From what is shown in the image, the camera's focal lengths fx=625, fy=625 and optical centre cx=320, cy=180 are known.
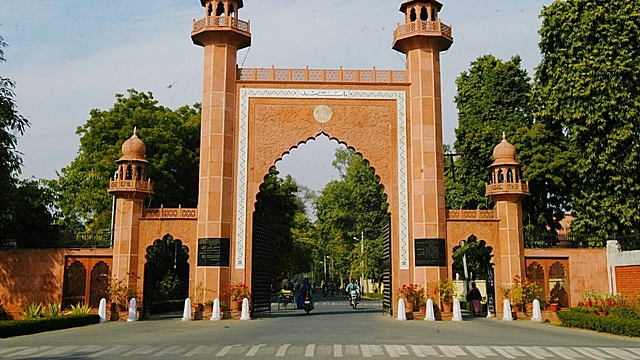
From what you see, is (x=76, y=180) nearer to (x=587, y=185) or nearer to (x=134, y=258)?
(x=134, y=258)

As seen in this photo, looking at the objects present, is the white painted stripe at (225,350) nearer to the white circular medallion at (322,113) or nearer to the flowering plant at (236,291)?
the flowering plant at (236,291)

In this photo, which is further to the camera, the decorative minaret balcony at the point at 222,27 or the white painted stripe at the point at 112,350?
the decorative minaret balcony at the point at 222,27

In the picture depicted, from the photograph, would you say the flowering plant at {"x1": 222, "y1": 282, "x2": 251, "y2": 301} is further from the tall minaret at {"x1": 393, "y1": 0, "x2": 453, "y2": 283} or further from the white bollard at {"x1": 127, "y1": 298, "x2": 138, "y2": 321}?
the tall minaret at {"x1": 393, "y1": 0, "x2": 453, "y2": 283}

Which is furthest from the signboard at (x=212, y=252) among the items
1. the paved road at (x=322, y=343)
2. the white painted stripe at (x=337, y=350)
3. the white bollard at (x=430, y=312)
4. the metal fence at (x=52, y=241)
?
the white painted stripe at (x=337, y=350)

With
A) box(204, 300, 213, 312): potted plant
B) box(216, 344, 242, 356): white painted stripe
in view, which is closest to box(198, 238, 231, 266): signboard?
box(204, 300, 213, 312): potted plant

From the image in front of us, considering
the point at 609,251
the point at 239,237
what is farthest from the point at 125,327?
the point at 609,251

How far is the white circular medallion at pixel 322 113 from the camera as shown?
68.2 feet

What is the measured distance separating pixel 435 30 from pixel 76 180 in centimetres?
1696

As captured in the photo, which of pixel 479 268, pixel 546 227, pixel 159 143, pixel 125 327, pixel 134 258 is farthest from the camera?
pixel 479 268

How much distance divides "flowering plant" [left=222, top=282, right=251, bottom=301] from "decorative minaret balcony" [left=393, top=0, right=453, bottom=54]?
9474mm

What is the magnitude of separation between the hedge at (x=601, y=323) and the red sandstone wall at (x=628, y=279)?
9.23ft

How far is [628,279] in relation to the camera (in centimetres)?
1914

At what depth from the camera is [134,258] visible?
64.3ft

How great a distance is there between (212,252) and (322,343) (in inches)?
352
